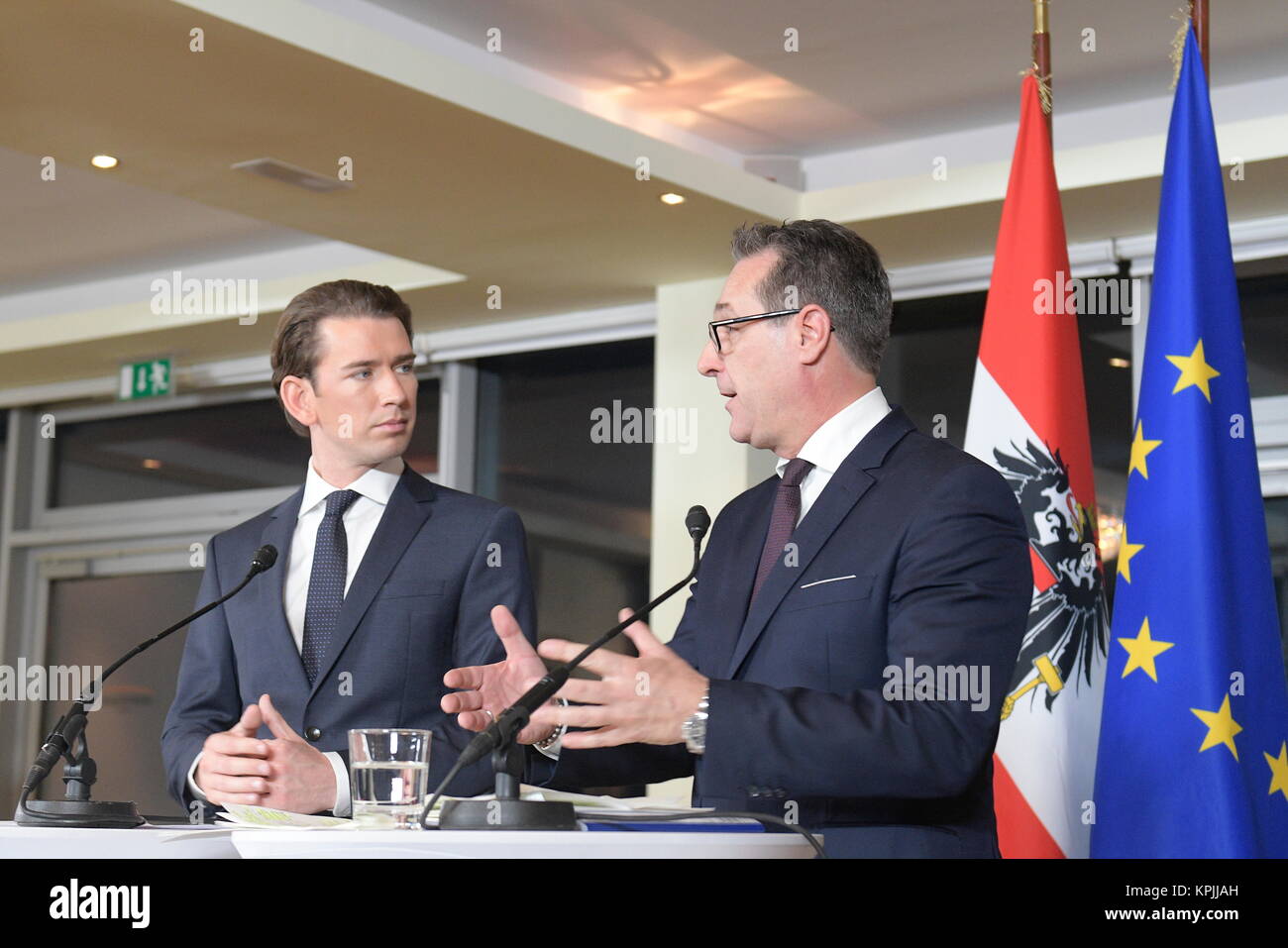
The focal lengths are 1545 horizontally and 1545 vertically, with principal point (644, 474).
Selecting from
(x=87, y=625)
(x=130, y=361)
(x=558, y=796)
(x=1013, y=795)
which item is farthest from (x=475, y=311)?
(x=558, y=796)

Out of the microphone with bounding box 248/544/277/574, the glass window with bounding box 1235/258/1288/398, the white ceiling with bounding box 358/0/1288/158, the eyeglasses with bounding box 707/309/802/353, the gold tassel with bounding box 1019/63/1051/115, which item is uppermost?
the white ceiling with bounding box 358/0/1288/158

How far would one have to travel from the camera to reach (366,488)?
2.62m

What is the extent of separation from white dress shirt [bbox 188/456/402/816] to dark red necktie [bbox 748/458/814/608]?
0.75 meters

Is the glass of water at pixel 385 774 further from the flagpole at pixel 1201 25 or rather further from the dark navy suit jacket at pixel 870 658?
the flagpole at pixel 1201 25

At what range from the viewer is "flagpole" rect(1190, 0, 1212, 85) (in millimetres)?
3410

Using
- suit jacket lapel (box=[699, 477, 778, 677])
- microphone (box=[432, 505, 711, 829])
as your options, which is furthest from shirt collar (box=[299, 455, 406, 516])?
microphone (box=[432, 505, 711, 829])

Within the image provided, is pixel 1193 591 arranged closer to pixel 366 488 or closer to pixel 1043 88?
pixel 1043 88

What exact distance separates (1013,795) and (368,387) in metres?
1.73

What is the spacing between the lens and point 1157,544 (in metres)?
3.23

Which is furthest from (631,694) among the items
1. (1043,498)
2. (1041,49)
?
(1041,49)

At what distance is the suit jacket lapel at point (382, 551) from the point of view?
2.45m

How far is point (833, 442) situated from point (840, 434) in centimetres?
2

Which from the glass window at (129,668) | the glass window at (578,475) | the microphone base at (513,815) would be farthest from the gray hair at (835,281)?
the glass window at (129,668)

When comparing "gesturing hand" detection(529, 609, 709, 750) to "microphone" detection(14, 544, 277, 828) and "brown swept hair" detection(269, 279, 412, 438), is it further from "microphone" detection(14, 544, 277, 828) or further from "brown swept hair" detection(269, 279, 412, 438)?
"brown swept hair" detection(269, 279, 412, 438)
